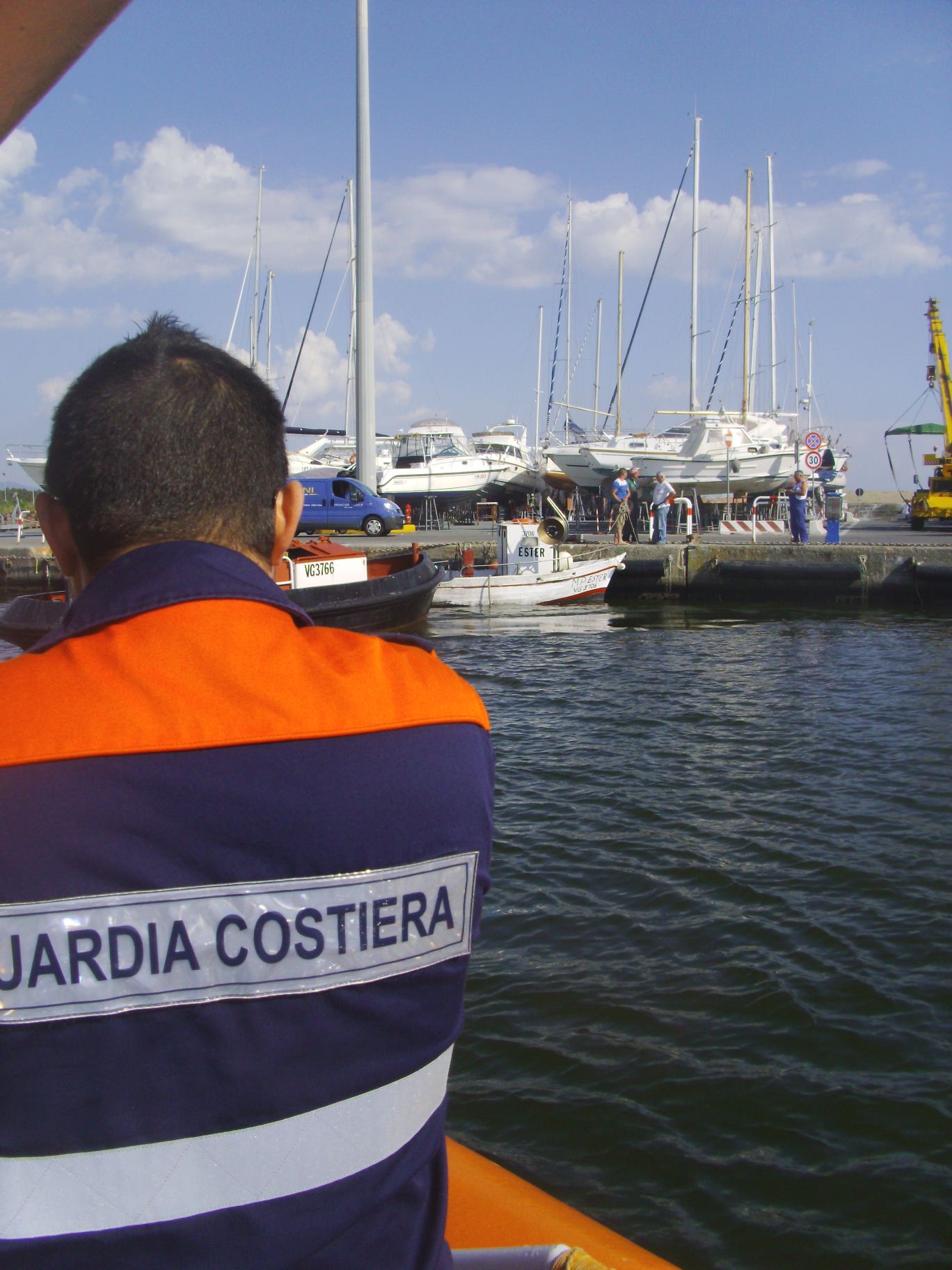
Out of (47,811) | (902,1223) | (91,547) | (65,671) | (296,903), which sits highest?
(91,547)

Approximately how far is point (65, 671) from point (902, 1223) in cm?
341

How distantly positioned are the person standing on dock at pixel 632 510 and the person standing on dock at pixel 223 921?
77.1 feet

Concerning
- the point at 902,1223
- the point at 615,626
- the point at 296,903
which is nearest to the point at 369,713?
the point at 296,903

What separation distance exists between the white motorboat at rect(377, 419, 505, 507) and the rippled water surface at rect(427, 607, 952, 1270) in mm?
28358

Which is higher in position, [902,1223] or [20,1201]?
[20,1201]

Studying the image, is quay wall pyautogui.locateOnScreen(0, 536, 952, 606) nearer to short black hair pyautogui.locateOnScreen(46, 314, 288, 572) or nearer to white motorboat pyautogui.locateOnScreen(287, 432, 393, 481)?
white motorboat pyautogui.locateOnScreen(287, 432, 393, 481)

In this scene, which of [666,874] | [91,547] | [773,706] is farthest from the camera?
[773,706]

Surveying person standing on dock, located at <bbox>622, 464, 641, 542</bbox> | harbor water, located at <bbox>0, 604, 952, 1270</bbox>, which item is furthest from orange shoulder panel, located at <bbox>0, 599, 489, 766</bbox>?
person standing on dock, located at <bbox>622, 464, 641, 542</bbox>

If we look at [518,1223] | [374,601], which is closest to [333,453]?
[374,601]

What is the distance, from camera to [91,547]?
1.18 metres

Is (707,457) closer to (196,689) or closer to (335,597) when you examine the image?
(335,597)

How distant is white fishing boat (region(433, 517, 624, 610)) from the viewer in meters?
18.2

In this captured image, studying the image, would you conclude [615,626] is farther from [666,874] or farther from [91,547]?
[91,547]

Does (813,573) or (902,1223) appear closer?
(902,1223)
